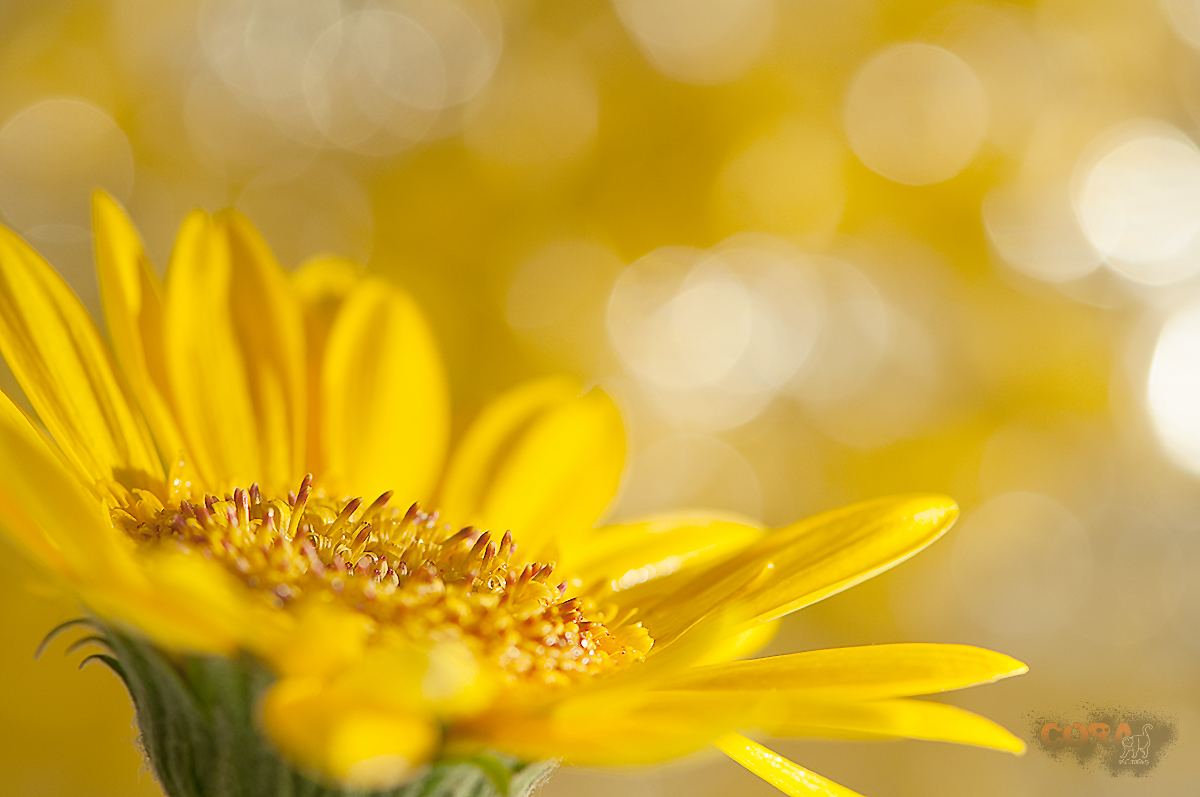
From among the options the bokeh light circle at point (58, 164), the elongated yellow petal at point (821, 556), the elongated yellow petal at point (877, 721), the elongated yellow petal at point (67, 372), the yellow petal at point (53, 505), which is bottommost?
the elongated yellow petal at point (877, 721)

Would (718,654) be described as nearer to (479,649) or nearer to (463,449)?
(479,649)

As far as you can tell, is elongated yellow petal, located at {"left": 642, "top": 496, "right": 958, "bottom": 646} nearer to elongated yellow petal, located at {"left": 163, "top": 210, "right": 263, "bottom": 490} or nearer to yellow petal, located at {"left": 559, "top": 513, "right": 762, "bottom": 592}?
yellow petal, located at {"left": 559, "top": 513, "right": 762, "bottom": 592}

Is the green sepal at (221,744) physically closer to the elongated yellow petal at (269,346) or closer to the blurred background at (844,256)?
the elongated yellow petal at (269,346)

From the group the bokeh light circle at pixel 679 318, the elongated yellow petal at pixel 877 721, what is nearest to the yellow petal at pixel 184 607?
the elongated yellow petal at pixel 877 721

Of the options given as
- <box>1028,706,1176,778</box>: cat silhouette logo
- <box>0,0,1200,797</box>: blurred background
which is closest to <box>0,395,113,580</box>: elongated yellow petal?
<box>1028,706,1176,778</box>: cat silhouette logo

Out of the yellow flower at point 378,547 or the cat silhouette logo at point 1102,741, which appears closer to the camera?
the yellow flower at point 378,547
